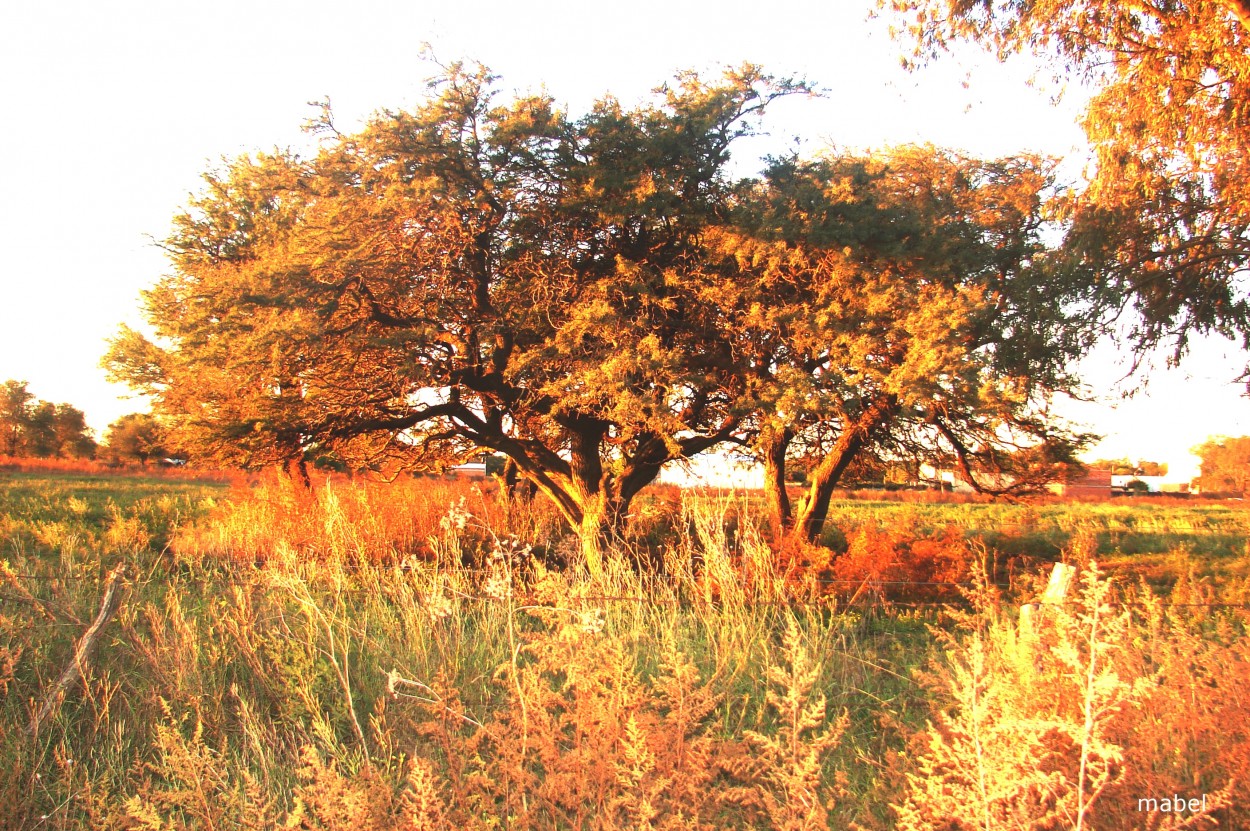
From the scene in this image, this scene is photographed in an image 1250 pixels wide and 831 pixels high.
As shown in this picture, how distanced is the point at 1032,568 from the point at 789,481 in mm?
12631

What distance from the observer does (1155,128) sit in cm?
1100

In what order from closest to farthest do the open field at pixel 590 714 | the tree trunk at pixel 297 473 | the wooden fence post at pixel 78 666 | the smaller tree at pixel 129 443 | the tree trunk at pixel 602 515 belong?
the open field at pixel 590 714 < the wooden fence post at pixel 78 666 < the tree trunk at pixel 602 515 < the tree trunk at pixel 297 473 < the smaller tree at pixel 129 443

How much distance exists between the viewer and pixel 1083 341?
1218 centimetres

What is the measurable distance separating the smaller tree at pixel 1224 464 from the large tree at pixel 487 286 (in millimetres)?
59301

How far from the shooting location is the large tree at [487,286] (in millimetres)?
12945

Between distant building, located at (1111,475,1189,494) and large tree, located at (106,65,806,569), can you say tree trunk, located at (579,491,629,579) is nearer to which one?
large tree, located at (106,65,806,569)

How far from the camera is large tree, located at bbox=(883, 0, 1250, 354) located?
10906mm

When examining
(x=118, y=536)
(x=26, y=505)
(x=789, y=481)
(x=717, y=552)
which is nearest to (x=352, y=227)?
(x=118, y=536)

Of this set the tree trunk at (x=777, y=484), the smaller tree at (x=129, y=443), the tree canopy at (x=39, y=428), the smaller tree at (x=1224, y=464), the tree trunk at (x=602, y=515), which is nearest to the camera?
the tree trunk at (x=602, y=515)

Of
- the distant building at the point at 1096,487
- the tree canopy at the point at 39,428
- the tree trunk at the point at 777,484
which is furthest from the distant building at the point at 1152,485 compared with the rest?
the tree canopy at the point at 39,428

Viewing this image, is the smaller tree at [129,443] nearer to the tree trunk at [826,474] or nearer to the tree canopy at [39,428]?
the tree canopy at [39,428]

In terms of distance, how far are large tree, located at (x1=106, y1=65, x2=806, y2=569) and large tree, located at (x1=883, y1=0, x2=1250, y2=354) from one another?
4040mm

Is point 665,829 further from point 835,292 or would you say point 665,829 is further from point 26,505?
point 26,505

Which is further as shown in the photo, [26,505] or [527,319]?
[26,505]
